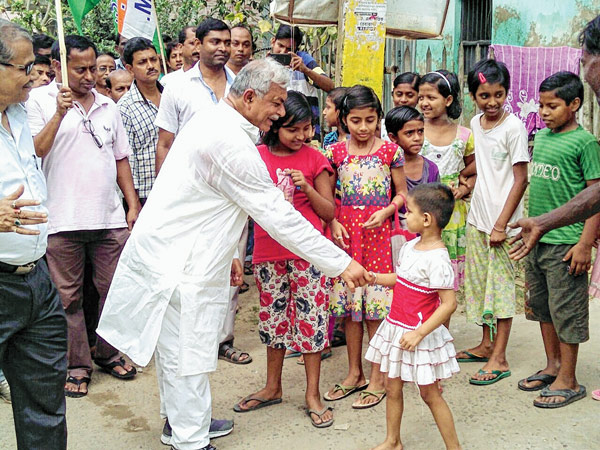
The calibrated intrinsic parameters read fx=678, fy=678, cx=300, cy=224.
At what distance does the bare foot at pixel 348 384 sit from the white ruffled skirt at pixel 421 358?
89cm

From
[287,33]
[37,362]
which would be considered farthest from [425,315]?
[287,33]

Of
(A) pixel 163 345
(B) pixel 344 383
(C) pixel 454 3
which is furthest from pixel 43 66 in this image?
(C) pixel 454 3

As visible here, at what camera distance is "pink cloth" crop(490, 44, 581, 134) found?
8.10 m

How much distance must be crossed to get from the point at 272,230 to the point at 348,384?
1393mm

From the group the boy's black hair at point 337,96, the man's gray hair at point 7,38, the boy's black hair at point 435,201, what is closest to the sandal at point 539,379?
the boy's black hair at point 435,201

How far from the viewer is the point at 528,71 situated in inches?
329

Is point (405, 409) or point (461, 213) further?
point (461, 213)

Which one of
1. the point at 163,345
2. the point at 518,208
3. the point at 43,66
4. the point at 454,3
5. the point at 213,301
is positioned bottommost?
the point at 163,345

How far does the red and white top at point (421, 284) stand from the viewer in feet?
10.3

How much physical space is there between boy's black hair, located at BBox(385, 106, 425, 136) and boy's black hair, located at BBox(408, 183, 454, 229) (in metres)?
1.00

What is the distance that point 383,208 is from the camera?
400 centimetres

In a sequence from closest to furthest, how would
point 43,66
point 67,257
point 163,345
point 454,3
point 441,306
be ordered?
point 441,306 < point 163,345 < point 67,257 < point 43,66 < point 454,3

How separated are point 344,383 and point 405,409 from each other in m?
0.41

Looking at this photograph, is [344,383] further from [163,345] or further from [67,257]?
[67,257]
